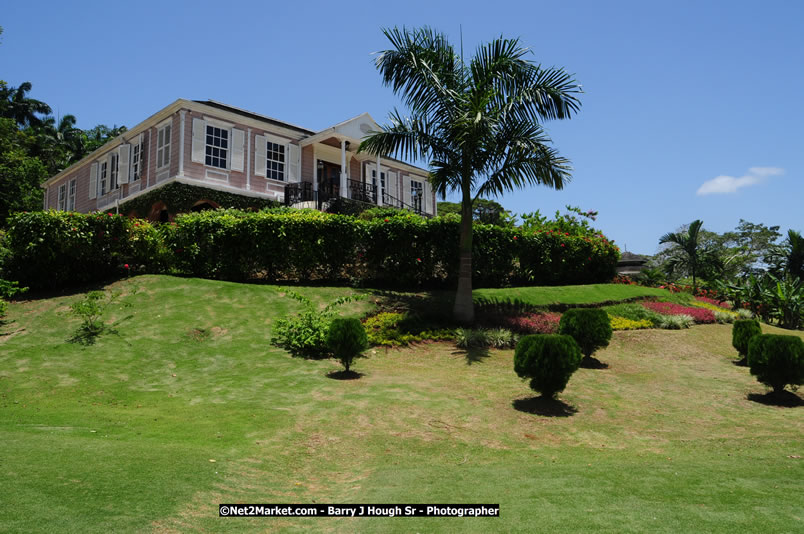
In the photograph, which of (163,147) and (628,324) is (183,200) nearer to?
(163,147)

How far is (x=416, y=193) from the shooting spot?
112 feet

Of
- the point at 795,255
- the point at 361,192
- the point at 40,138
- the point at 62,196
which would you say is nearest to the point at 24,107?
the point at 40,138

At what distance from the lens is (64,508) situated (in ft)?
11.2

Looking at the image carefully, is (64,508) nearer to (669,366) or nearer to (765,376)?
(765,376)

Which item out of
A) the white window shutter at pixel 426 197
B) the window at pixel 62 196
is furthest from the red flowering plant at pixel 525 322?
the window at pixel 62 196

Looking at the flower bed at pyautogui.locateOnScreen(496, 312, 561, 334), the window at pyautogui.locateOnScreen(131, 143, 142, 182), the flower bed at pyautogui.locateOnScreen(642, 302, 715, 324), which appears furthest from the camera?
the window at pyautogui.locateOnScreen(131, 143, 142, 182)

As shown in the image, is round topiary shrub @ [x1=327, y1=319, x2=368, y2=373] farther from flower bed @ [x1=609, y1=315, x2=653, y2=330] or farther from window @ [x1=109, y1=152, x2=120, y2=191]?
window @ [x1=109, y1=152, x2=120, y2=191]

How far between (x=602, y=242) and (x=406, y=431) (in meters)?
18.1

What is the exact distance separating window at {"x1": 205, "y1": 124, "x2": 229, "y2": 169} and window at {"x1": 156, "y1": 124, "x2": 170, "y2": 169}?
72.5 inches

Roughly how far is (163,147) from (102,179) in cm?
747

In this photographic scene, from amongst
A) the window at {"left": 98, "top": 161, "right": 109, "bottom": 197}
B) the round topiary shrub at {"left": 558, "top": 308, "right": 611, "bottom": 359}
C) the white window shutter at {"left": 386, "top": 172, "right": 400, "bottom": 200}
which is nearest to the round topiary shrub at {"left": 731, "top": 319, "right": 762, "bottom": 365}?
the round topiary shrub at {"left": 558, "top": 308, "right": 611, "bottom": 359}

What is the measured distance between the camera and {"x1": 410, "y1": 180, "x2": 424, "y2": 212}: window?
33500 millimetres

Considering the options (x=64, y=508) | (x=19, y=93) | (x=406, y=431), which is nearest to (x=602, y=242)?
(x=406, y=431)

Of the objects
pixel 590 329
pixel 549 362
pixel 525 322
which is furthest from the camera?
pixel 525 322
